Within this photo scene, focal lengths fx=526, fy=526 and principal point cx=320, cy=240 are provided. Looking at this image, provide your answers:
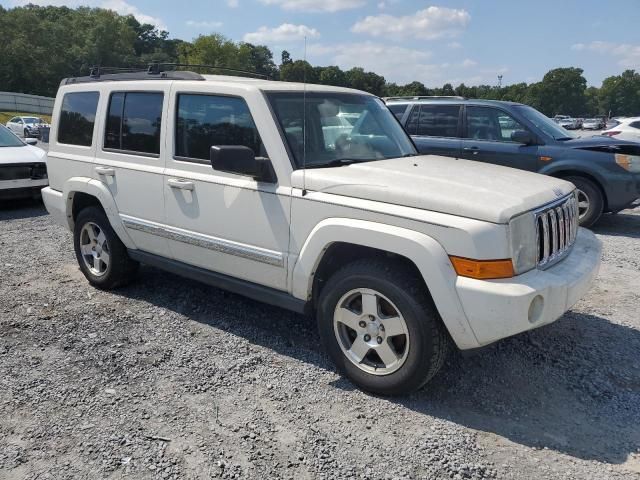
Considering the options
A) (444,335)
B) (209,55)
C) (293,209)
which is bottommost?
(444,335)

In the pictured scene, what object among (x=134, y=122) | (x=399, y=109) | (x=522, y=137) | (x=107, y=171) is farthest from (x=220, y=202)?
(x=399, y=109)

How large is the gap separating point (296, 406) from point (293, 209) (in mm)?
1248

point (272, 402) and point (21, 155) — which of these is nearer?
point (272, 402)

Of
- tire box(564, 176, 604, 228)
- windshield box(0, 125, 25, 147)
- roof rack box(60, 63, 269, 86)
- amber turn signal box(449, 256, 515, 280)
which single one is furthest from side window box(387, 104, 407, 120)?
windshield box(0, 125, 25, 147)

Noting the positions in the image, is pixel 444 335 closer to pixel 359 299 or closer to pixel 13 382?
pixel 359 299

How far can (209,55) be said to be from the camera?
320 ft

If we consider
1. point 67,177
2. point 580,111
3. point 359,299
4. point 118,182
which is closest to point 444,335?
point 359,299

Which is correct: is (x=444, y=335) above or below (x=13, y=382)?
above

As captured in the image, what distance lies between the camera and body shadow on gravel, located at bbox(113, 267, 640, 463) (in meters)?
2.96

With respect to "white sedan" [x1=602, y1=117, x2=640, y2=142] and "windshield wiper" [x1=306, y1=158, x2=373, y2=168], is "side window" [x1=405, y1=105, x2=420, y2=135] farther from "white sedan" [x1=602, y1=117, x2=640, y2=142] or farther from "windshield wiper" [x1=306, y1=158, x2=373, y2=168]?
"white sedan" [x1=602, y1=117, x2=640, y2=142]

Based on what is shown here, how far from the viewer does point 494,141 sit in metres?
8.21

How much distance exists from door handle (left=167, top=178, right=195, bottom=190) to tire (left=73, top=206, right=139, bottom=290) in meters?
1.15

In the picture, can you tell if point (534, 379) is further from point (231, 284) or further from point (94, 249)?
point (94, 249)

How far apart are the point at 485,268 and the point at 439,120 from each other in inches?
247
